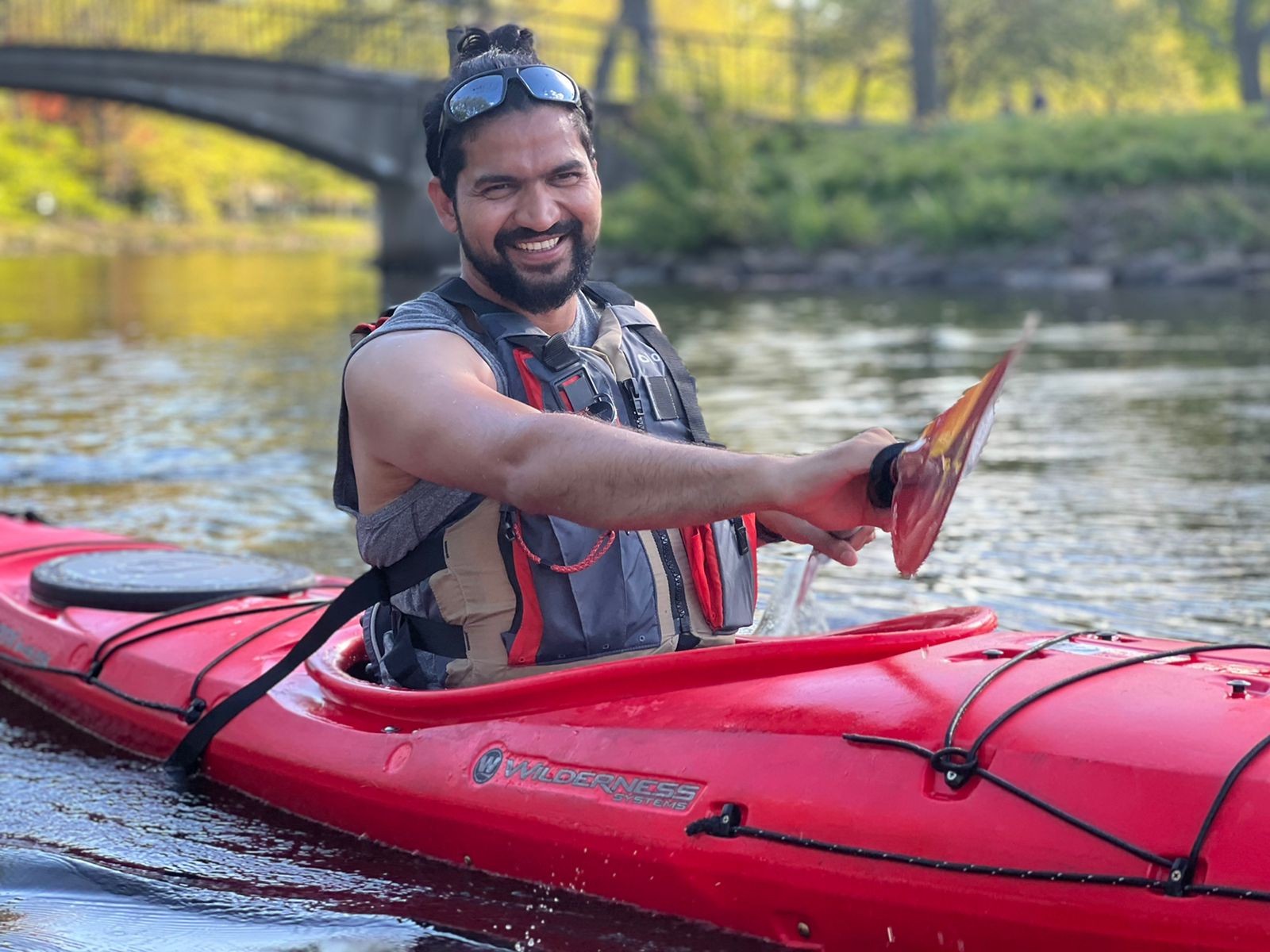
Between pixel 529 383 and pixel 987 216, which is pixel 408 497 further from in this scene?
pixel 987 216

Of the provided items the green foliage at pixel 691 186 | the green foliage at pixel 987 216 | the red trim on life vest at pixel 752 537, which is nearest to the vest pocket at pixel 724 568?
the red trim on life vest at pixel 752 537

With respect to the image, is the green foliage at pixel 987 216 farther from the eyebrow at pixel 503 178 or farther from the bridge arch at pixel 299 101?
the eyebrow at pixel 503 178

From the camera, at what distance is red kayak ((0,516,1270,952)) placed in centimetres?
239

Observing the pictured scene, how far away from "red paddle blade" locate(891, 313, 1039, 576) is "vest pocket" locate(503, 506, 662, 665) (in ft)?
2.44

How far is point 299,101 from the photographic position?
24438 mm

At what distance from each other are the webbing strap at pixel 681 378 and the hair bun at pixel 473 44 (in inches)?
25.5

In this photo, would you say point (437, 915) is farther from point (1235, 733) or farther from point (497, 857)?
point (1235, 733)

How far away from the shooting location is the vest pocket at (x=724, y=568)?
3117 mm

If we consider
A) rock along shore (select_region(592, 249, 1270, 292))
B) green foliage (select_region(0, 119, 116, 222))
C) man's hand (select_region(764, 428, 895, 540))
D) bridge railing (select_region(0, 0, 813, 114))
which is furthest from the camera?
→ green foliage (select_region(0, 119, 116, 222))

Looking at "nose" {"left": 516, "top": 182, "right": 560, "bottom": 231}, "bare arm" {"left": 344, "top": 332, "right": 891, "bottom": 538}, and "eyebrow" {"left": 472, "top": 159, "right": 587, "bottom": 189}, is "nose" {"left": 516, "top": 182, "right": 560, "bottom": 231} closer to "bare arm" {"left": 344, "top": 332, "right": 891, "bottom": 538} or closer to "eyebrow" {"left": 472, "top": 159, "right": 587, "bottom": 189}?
"eyebrow" {"left": 472, "top": 159, "right": 587, "bottom": 189}

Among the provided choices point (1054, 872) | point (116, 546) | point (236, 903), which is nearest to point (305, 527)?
point (116, 546)

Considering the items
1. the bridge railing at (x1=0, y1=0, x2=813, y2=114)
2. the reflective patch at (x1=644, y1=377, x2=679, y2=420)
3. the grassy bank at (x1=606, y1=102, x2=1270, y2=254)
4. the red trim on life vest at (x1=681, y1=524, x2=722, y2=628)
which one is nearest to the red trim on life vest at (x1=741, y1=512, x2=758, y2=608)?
the red trim on life vest at (x1=681, y1=524, x2=722, y2=628)

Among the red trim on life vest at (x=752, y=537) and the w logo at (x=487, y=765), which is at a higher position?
the red trim on life vest at (x=752, y=537)

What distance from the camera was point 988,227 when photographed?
19953 millimetres
